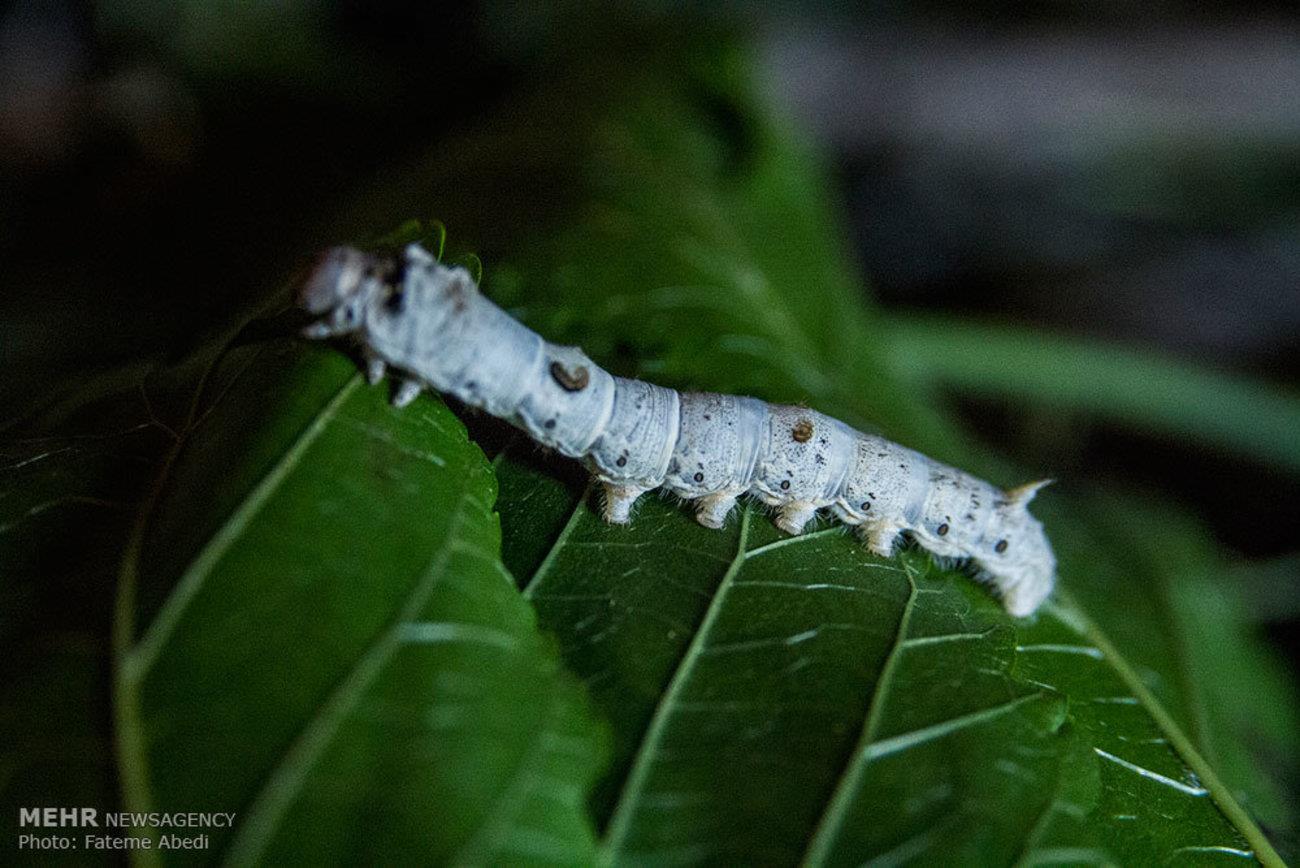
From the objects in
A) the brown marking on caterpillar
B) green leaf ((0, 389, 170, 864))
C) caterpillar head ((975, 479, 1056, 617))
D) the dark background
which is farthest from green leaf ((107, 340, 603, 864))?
the dark background

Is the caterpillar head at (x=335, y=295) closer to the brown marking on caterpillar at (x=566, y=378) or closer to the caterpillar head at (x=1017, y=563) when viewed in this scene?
the brown marking on caterpillar at (x=566, y=378)

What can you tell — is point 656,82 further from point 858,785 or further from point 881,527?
point 858,785

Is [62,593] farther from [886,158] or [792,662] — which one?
[886,158]

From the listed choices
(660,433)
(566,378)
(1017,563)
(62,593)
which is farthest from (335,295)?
(1017,563)

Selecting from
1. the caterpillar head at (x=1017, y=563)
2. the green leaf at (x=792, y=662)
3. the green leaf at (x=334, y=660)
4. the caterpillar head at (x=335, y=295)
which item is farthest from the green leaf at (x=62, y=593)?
the caterpillar head at (x=1017, y=563)

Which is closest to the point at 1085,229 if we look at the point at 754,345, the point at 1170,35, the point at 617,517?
the point at 1170,35

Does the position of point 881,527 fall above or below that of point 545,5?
below

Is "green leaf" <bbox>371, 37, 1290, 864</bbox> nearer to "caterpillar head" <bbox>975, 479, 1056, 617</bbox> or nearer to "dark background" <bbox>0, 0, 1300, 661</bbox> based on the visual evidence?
"caterpillar head" <bbox>975, 479, 1056, 617</bbox>
